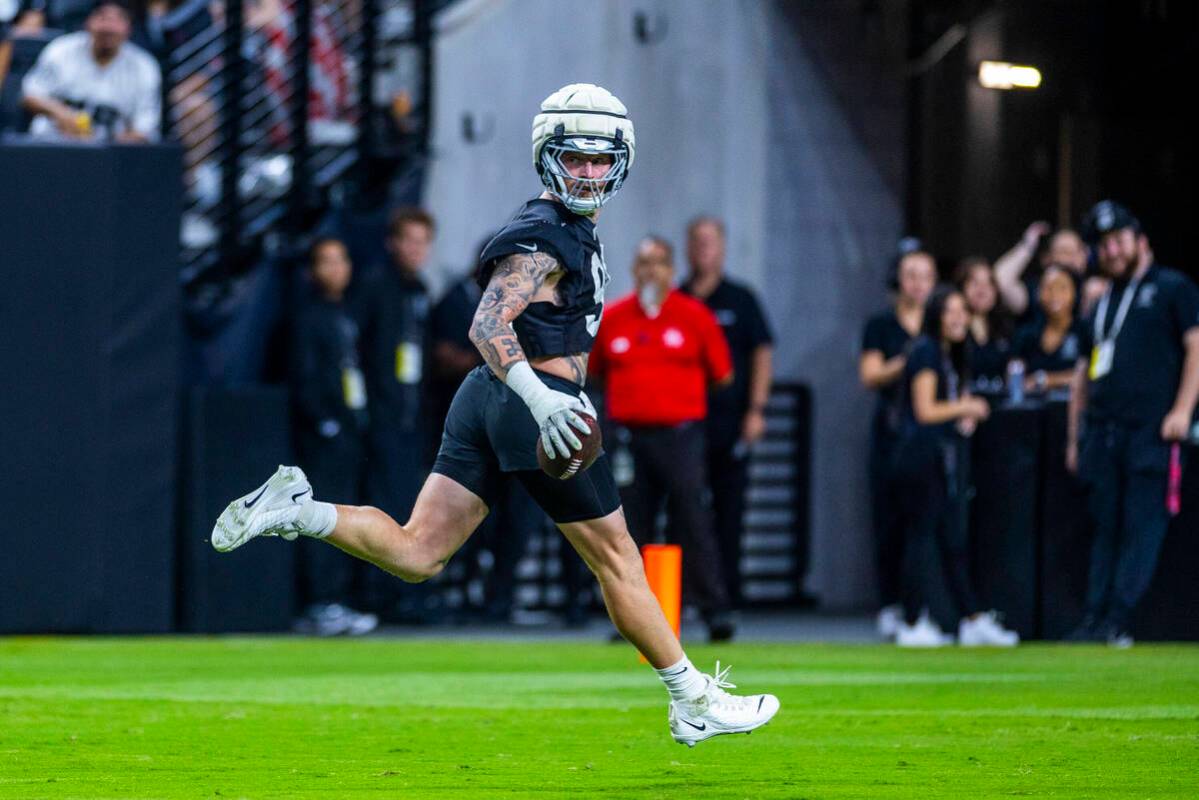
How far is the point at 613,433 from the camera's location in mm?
13234

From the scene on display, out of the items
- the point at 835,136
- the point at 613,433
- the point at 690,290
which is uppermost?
the point at 835,136

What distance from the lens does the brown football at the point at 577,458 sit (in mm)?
6493

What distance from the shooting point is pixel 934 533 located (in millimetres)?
12312

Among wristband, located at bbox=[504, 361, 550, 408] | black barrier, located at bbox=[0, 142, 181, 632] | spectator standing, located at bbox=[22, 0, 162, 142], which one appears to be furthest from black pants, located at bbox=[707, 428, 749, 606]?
wristband, located at bbox=[504, 361, 550, 408]

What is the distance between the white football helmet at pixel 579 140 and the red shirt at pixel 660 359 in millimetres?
5329

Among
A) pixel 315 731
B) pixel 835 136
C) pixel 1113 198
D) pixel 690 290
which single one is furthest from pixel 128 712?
pixel 1113 198

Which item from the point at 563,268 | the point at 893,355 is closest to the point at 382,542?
the point at 563,268

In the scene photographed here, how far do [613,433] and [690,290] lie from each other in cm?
136

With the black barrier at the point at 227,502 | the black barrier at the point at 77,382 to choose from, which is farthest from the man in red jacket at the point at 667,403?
the black barrier at the point at 77,382

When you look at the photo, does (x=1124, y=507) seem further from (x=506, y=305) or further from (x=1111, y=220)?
(x=506, y=305)

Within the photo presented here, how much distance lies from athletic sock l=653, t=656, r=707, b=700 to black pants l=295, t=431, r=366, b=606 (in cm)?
687

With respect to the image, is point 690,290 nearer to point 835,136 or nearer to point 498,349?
point 835,136

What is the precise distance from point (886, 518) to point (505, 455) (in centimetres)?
701

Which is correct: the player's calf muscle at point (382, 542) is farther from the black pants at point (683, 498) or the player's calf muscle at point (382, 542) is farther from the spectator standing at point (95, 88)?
the spectator standing at point (95, 88)
